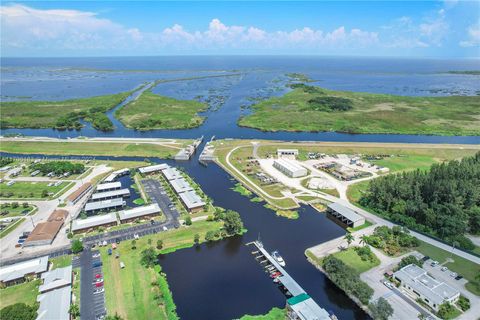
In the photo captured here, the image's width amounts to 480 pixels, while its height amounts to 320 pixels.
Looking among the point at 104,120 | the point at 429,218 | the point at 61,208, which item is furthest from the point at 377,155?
the point at 104,120

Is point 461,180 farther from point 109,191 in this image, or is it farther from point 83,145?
point 83,145

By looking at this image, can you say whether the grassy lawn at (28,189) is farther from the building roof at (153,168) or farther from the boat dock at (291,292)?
the boat dock at (291,292)

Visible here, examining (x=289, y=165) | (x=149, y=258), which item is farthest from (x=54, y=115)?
(x=149, y=258)

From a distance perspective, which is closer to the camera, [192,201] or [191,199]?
[192,201]

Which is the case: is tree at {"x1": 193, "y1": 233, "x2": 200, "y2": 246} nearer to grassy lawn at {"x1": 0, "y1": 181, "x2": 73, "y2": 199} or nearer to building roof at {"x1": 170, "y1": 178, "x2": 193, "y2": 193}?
building roof at {"x1": 170, "y1": 178, "x2": 193, "y2": 193}

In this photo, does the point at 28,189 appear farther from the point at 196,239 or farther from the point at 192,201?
the point at 196,239

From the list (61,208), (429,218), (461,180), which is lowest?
(61,208)

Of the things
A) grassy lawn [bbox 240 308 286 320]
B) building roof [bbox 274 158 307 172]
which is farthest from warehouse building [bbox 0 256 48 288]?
building roof [bbox 274 158 307 172]
